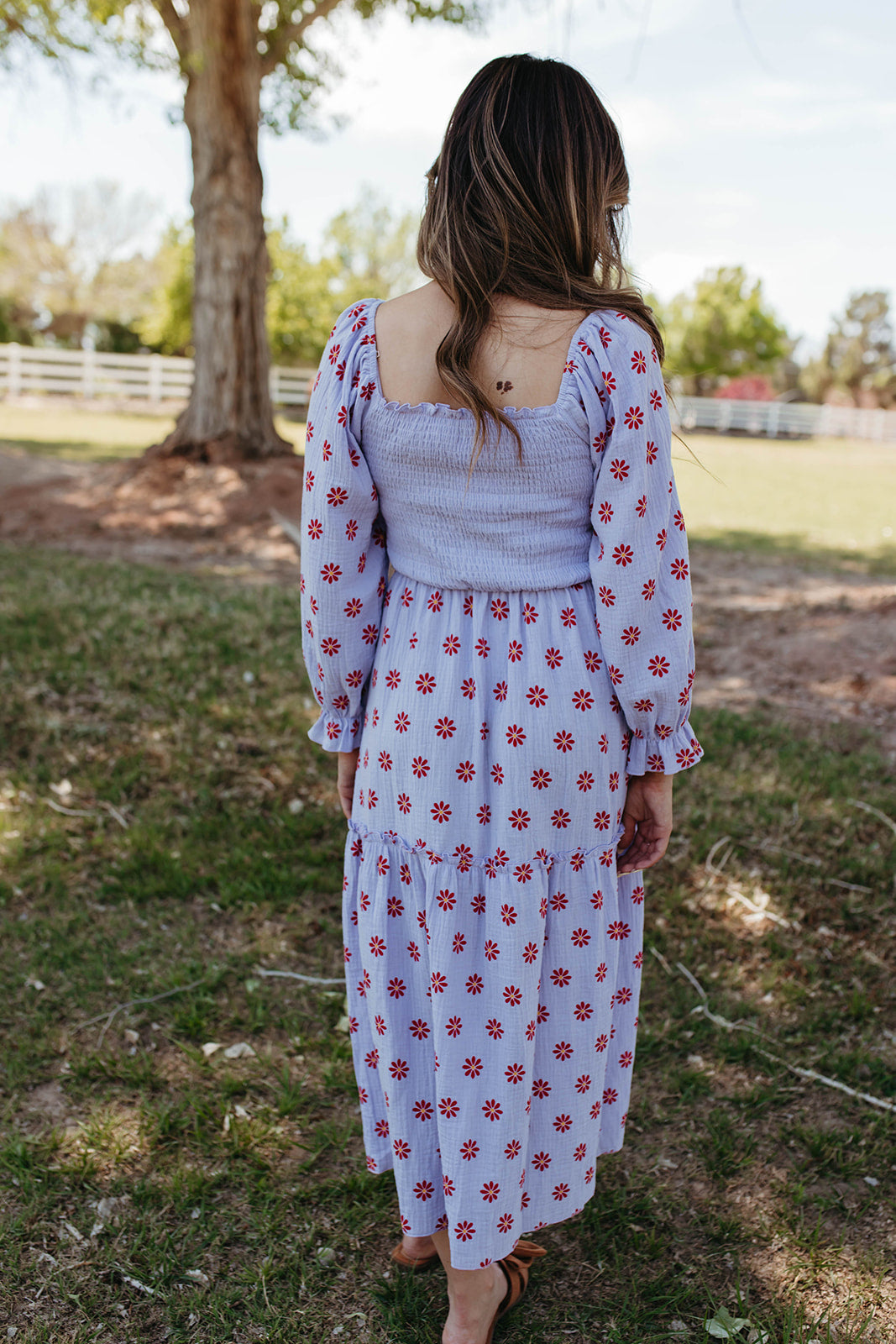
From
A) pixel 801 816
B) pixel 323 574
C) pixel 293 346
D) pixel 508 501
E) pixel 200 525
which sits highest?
pixel 293 346

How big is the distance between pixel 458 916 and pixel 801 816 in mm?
2380

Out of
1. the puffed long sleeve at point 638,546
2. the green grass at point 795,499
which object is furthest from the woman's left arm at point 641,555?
the green grass at point 795,499

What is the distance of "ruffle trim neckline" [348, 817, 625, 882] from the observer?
155cm

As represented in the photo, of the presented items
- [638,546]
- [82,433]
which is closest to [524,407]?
[638,546]

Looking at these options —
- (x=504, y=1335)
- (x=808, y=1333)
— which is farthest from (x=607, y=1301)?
(x=808, y=1333)

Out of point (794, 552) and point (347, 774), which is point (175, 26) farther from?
point (347, 774)

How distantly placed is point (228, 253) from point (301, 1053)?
23.2ft

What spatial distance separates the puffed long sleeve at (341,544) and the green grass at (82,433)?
7.99 metres

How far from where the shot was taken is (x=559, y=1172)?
173cm

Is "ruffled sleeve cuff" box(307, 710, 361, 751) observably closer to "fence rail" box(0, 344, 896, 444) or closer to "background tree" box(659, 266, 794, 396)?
"fence rail" box(0, 344, 896, 444)

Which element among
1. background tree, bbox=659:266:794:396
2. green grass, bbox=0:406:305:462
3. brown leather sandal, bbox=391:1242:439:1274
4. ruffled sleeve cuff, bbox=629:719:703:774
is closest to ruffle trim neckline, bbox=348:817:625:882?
ruffled sleeve cuff, bbox=629:719:703:774

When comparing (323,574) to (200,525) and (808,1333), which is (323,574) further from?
(200,525)

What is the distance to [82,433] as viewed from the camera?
52.5 ft

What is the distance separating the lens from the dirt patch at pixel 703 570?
473cm
